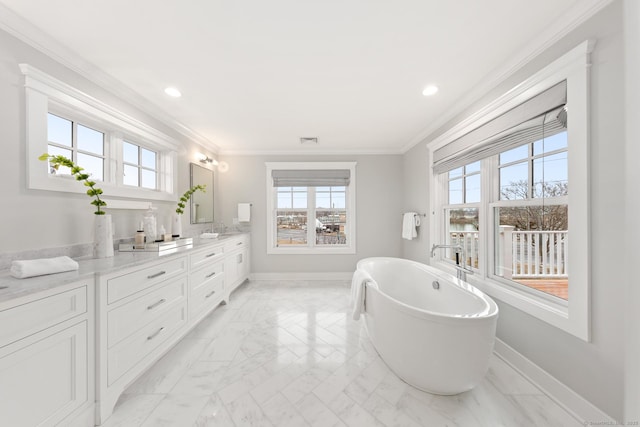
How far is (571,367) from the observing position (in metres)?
1.36

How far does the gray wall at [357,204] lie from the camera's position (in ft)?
13.4

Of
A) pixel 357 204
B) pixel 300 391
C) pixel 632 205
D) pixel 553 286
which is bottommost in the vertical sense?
pixel 300 391

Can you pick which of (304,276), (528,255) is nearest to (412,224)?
(528,255)

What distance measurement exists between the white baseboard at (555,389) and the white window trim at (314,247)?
8.31 feet

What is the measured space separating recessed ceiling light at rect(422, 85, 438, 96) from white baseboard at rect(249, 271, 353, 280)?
295cm

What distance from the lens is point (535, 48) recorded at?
5.07 feet

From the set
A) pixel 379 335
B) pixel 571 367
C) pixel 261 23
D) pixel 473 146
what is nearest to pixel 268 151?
pixel 261 23

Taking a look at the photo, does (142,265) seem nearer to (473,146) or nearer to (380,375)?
(380,375)

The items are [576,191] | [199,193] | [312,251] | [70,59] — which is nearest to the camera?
[576,191]

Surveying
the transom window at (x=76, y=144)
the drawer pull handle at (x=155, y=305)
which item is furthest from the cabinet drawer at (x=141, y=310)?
the transom window at (x=76, y=144)

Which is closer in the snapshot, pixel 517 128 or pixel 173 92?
pixel 517 128

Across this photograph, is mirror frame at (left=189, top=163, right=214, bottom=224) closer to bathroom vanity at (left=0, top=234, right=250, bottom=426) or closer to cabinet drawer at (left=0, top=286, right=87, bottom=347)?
bathroom vanity at (left=0, top=234, right=250, bottom=426)

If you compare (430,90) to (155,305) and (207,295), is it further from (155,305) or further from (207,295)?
(207,295)

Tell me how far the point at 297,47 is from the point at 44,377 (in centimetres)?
230
